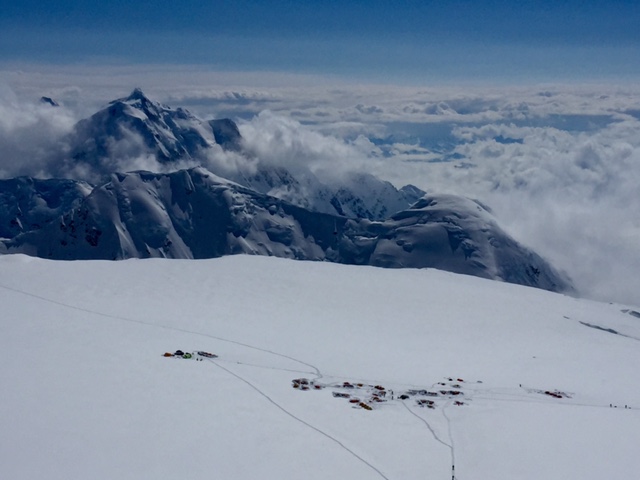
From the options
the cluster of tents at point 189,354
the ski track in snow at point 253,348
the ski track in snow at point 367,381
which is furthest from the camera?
the cluster of tents at point 189,354

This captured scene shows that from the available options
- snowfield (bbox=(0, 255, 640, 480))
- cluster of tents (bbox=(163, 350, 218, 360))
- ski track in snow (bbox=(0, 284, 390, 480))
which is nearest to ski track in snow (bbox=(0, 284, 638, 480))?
ski track in snow (bbox=(0, 284, 390, 480))

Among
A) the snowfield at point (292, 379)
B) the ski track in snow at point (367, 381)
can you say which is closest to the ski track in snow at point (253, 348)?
the ski track in snow at point (367, 381)

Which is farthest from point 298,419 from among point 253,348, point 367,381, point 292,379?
point 253,348

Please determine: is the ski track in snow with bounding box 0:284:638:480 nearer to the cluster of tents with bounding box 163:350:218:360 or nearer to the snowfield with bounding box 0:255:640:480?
the snowfield with bounding box 0:255:640:480

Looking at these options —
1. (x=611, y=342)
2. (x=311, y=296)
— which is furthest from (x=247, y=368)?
(x=611, y=342)

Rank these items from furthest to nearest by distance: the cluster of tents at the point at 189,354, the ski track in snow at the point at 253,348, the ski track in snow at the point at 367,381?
the cluster of tents at the point at 189,354 < the ski track in snow at the point at 367,381 < the ski track in snow at the point at 253,348

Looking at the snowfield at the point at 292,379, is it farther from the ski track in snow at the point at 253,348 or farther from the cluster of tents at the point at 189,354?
the cluster of tents at the point at 189,354

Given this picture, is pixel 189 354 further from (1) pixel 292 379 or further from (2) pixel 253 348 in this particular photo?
(1) pixel 292 379

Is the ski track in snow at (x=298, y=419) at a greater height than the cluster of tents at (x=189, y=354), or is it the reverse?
the ski track in snow at (x=298, y=419)

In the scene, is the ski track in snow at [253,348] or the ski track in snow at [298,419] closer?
the ski track in snow at [298,419]
